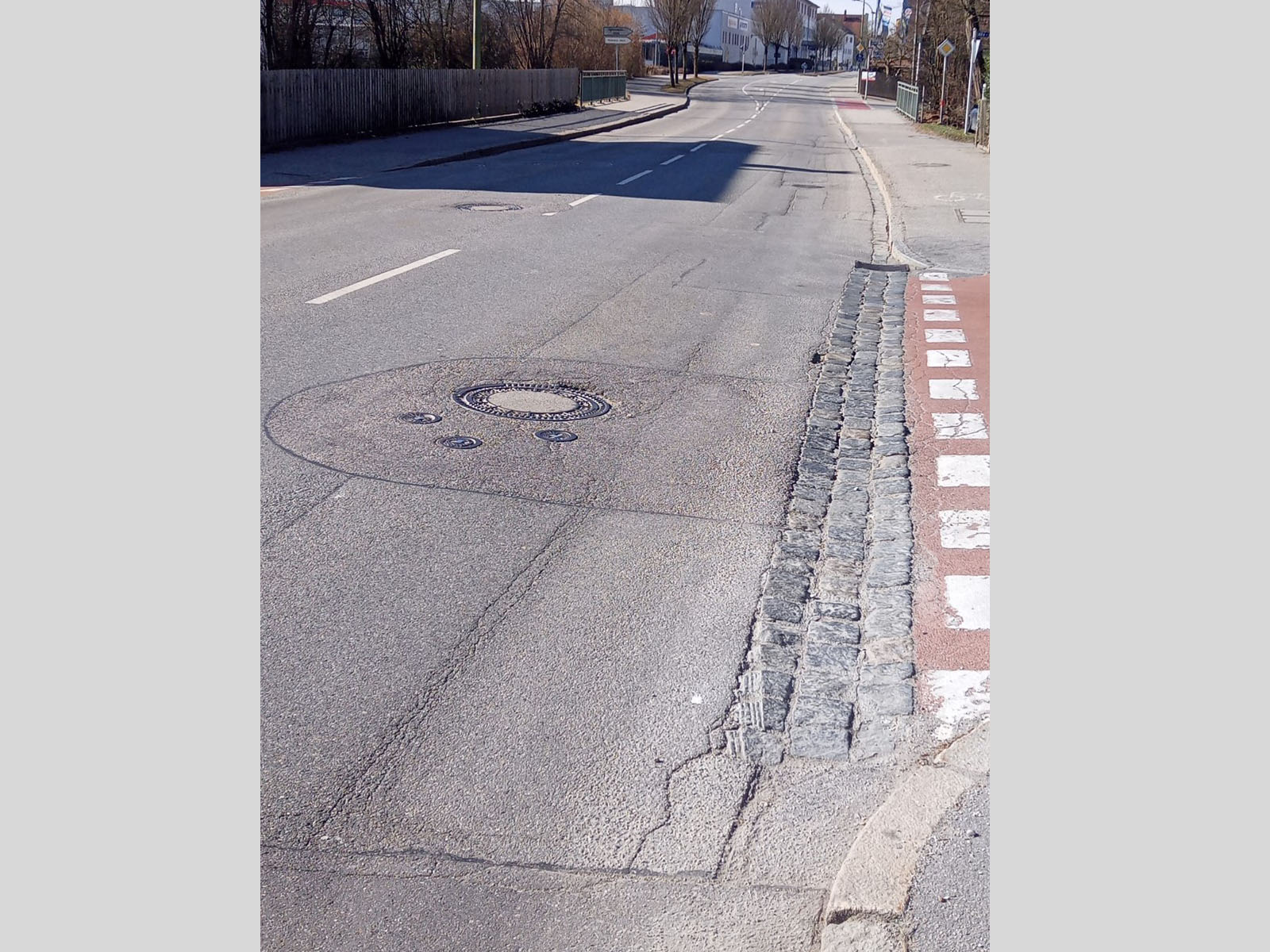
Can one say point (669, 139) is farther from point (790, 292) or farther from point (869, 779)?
point (869, 779)

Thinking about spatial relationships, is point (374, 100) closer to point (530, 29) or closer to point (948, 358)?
point (530, 29)

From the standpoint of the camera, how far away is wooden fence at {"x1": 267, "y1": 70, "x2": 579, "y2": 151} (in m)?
27.9

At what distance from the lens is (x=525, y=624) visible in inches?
187

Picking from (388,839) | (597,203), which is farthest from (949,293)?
(388,839)

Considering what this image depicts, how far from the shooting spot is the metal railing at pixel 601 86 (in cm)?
5453

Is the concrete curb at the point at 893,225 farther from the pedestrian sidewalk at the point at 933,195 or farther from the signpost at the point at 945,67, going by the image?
the signpost at the point at 945,67

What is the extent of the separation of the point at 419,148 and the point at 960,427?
2336 cm

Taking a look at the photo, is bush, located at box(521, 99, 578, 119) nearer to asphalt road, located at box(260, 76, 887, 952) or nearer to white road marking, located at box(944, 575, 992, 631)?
asphalt road, located at box(260, 76, 887, 952)

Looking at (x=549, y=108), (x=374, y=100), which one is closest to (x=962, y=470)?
(x=374, y=100)

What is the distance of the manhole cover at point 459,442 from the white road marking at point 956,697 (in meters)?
3.25

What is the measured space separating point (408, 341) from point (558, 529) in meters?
4.02

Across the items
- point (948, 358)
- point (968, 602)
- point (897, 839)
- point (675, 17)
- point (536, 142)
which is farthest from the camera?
point (675, 17)

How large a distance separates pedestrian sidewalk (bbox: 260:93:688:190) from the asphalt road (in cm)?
947

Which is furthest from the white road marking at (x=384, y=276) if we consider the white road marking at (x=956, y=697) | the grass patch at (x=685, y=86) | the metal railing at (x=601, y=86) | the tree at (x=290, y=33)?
the grass patch at (x=685, y=86)
